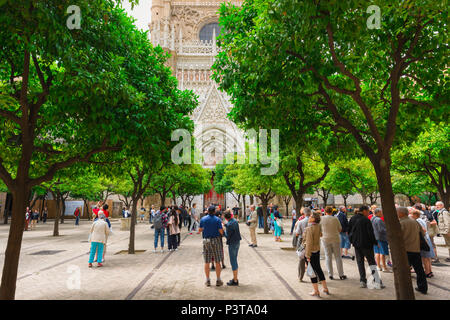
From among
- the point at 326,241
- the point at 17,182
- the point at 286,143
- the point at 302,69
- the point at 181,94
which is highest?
the point at 181,94

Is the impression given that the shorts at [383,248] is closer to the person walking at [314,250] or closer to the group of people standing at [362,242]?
the group of people standing at [362,242]

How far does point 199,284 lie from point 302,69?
5.35 m

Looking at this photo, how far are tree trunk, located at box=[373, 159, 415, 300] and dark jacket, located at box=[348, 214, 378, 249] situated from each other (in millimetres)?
1720

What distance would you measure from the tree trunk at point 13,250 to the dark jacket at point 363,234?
22.6 ft

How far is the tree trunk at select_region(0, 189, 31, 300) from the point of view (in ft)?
16.1

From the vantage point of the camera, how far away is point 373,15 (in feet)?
16.5

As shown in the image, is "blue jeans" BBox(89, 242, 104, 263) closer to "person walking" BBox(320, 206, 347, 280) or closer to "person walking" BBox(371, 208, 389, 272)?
"person walking" BBox(320, 206, 347, 280)

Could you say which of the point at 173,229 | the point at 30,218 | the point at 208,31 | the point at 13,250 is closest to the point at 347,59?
the point at 13,250

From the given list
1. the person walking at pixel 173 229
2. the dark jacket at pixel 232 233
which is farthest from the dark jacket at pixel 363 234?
the person walking at pixel 173 229

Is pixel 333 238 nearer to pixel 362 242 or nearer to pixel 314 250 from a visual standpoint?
pixel 362 242

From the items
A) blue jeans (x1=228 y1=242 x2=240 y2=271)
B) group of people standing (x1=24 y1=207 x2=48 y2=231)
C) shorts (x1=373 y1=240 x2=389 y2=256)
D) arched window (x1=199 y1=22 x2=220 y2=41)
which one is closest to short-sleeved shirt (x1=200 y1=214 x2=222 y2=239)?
blue jeans (x1=228 y1=242 x2=240 y2=271)

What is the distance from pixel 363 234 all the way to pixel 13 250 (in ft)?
23.2
